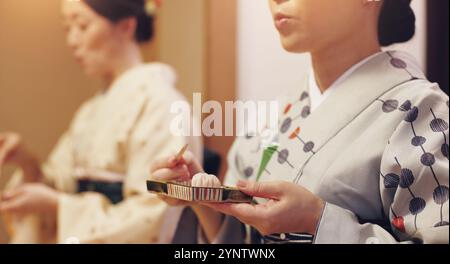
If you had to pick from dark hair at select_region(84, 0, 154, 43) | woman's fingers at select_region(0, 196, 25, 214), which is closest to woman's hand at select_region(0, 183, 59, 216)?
woman's fingers at select_region(0, 196, 25, 214)

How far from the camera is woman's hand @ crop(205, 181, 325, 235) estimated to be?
69 centimetres

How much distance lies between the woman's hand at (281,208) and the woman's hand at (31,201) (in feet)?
2.26

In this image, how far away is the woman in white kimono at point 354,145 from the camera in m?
0.68

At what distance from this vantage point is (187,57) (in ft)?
4.11

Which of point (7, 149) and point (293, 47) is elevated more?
point (293, 47)

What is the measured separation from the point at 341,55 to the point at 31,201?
0.80 m

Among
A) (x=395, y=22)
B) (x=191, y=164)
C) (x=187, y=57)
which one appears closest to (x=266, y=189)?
(x=191, y=164)

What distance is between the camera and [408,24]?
2.56 ft

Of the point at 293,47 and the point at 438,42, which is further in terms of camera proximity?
the point at 438,42

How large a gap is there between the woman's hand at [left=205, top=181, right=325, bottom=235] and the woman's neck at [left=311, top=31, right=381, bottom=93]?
0.17 metres

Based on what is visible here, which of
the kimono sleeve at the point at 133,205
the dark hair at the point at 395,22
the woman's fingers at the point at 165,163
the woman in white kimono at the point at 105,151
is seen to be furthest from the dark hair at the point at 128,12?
the dark hair at the point at 395,22

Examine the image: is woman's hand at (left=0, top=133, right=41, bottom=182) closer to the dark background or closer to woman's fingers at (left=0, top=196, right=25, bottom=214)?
woman's fingers at (left=0, top=196, right=25, bottom=214)

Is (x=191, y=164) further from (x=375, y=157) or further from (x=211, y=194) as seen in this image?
(x=375, y=157)

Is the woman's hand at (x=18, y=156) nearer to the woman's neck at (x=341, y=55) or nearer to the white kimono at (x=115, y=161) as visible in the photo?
the white kimono at (x=115, y=161)
